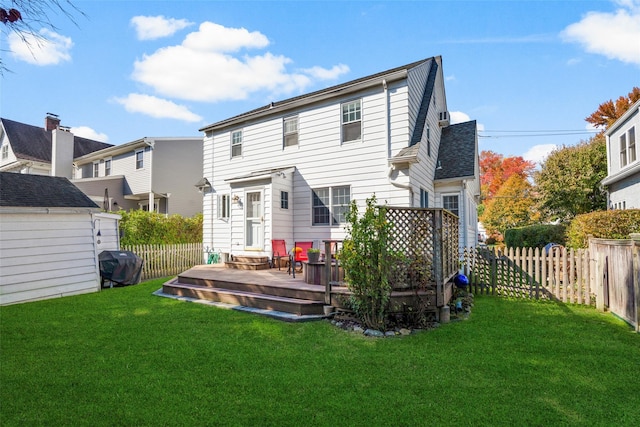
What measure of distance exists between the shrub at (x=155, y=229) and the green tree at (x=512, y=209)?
74.8ft

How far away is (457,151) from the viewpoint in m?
12.2

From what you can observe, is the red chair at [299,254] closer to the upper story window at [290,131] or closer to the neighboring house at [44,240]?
the upper story window at [290,131]

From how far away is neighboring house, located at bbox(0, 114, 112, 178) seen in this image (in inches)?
822

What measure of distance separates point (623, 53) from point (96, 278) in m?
22.6

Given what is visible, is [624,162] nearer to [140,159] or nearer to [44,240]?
[44,240]

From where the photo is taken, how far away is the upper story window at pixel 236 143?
12281 mm

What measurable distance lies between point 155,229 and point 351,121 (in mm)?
9550

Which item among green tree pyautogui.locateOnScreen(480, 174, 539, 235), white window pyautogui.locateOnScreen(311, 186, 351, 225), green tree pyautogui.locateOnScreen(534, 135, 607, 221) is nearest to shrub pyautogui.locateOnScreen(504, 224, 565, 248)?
green tree pyautogui.locateOnScreen(534, 135, 607, 221)

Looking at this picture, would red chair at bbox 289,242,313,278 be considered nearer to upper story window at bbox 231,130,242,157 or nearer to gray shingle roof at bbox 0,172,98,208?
A: upper story window at bbox 231,130,242,157

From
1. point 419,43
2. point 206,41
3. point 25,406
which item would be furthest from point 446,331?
point 419,43

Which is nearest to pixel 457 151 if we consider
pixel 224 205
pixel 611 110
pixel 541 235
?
pixel 541 235

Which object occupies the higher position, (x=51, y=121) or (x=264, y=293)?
(x=51, y=121)

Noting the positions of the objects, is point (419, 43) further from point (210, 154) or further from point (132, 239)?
point (132, 239)

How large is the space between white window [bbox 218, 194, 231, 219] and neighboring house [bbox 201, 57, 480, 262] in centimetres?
5
